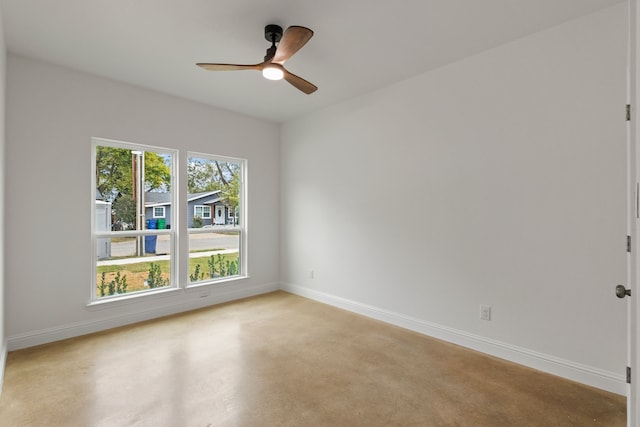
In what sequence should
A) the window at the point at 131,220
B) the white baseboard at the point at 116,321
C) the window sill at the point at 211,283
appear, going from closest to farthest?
the white baseboard at the point at 116,321, the window at the point at 131,220, the window sill at the point at 211,283

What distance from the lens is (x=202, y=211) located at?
435 centimetres

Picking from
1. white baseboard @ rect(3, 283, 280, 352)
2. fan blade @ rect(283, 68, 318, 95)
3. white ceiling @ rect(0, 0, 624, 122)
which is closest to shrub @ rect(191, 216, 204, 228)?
white baseboard @ rect(3, 283, 280, 352)

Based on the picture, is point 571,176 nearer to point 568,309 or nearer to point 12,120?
point 568,309

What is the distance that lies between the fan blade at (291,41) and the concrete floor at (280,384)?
2451 millimetres

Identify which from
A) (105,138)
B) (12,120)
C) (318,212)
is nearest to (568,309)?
(318,212)

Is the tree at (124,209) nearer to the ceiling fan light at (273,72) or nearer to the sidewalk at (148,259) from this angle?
the sidewalk at (148,259)

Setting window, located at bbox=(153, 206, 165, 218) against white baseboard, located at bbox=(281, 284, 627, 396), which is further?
window, located at bbox=(153, 206, 165, 218)

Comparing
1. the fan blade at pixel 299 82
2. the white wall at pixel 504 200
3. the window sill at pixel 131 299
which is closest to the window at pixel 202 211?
the window sill at pixel 131 299

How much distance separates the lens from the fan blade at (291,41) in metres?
2.05

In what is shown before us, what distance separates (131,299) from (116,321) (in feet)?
0.85

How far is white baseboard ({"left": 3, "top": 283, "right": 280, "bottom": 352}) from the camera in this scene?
2.97 meters

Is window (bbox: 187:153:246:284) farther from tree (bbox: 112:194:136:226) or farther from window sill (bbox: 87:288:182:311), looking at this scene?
tree (bbox: 112:194:136:226)

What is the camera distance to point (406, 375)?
8.16 feet

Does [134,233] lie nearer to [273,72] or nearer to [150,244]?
[150,244]
